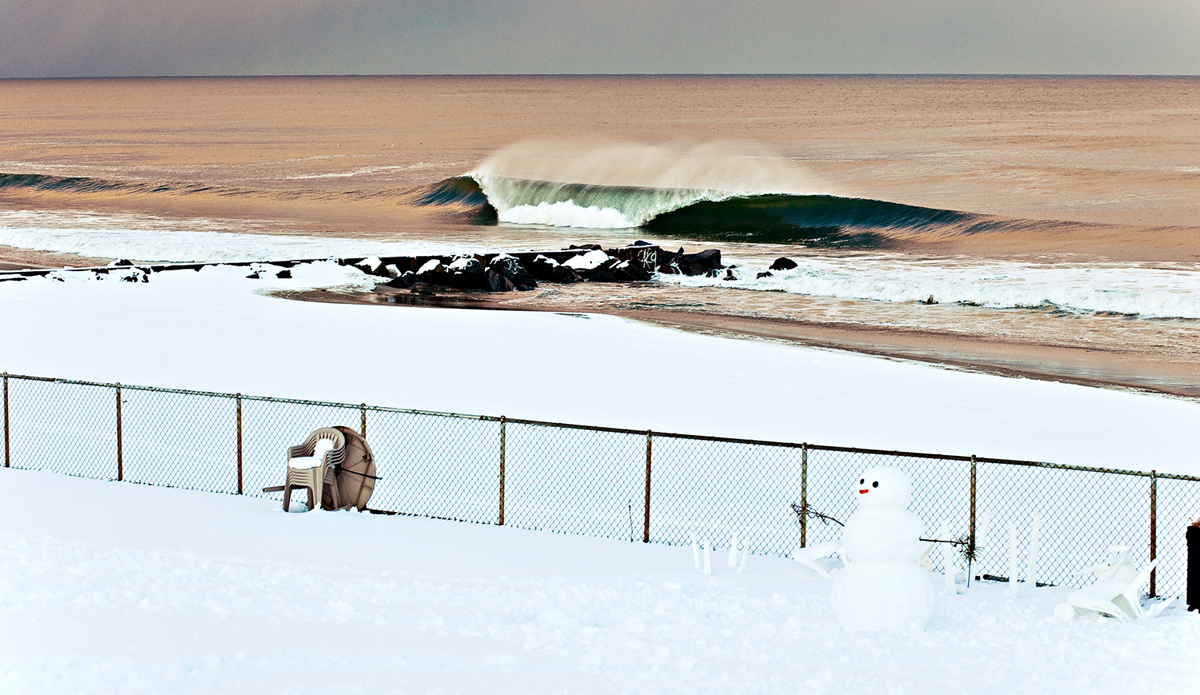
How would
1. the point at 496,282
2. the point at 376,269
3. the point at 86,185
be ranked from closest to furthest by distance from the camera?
the point at 496,282
the point at 376,269
the point at 86,185

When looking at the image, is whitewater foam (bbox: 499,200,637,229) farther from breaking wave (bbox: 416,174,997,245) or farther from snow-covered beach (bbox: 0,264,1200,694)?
snow-covered beach (bbox: 0,264,1200,694)

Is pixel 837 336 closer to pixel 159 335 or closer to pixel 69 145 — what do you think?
pixel 159 335

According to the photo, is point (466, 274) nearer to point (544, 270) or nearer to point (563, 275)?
point (544, 270)

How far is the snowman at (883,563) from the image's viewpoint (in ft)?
30.6

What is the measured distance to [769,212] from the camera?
63906mm

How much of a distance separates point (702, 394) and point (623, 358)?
3608mm

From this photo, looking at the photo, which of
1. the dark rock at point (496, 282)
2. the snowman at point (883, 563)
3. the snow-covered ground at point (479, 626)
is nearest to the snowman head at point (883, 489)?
the snowman at point (883, 563)

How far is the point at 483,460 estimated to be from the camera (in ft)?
50.1

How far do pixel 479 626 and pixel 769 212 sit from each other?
55.9 m

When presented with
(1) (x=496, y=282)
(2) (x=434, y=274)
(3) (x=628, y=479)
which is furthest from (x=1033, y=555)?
(2) (x=434, y=274)

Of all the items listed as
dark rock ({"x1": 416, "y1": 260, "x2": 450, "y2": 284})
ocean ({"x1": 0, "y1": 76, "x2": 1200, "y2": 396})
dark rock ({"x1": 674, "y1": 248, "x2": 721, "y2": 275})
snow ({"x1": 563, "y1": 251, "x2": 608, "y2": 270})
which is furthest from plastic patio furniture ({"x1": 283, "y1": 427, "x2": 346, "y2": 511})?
dark rock ({"x1": 674, "y1": 248, "x2": 721, "y2": 275})

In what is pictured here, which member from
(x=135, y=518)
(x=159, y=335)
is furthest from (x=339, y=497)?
(x=159, y=335)

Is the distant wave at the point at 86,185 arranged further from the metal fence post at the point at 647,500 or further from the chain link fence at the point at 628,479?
the metal fence post at the point at 647,500

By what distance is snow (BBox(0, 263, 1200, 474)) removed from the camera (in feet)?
57.0
